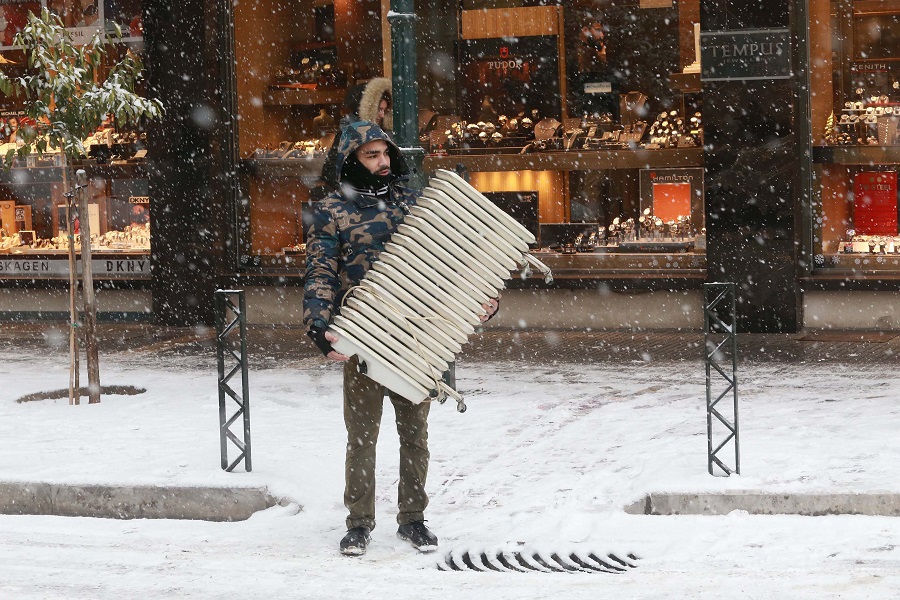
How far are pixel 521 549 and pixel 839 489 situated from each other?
1.75m

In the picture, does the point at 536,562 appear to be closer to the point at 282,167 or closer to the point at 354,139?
the point at 354,139

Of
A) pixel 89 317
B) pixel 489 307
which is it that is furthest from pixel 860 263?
pixel 489 307

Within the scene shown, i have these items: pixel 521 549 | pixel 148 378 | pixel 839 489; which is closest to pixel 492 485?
pixel 521 549

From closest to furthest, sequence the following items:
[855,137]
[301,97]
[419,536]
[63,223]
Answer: [419,536] < [855,137] < [301,97] < [63,223]

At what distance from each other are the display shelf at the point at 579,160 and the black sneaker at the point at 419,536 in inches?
303

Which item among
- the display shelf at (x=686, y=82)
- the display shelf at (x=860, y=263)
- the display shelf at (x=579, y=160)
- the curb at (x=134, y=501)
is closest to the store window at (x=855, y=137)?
the display shelf at (x=860, y=263)

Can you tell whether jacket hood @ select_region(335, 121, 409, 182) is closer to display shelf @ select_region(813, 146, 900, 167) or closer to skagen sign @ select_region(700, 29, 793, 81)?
skagen sign @ select_region(700, 29, 793, 81)

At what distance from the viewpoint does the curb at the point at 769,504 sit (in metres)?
7.04

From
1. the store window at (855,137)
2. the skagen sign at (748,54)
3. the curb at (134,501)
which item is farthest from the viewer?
the store window at (855,137)

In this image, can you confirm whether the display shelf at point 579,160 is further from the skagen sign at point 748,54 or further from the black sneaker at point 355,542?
the black sneaker at point 355,542

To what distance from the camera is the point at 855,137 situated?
45.4 feet

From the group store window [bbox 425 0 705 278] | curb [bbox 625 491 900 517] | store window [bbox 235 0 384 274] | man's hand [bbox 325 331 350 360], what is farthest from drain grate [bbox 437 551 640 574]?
store window [bbox 235 0 384 274]

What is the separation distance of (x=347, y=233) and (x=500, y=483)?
206cm

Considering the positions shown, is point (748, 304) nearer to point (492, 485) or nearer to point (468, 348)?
point (468, 348)
